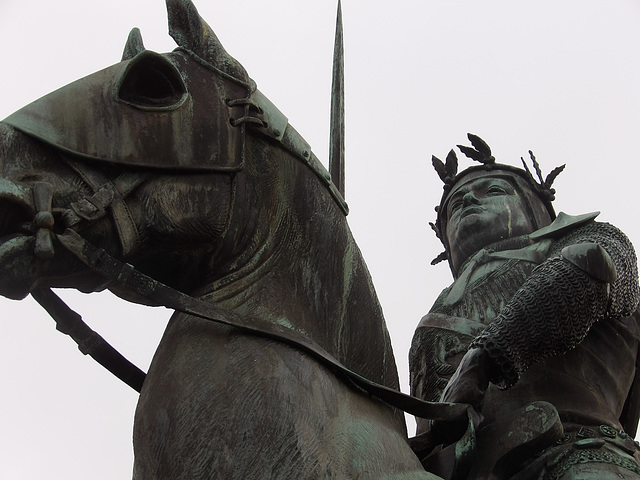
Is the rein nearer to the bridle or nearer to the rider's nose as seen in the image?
the bridle

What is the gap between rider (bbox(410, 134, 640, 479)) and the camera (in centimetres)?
406

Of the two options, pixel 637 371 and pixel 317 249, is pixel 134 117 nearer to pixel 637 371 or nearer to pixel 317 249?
pixel 317 249

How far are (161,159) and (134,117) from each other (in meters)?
0.18

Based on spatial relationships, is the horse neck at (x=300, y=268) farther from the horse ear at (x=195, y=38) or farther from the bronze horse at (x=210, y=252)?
the horse ear at (x=195, y=38)

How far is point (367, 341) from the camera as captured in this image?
3.92 metres

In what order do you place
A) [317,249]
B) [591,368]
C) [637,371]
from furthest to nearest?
1. [637,371]
2. [591,368]
3. [317,249]

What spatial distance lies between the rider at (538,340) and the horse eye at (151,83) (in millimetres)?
1506

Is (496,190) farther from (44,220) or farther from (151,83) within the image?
(44,220)

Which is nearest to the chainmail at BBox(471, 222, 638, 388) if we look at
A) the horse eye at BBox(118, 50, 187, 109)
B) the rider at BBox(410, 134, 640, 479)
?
the rider at BBox(410, 134, 640, 479)

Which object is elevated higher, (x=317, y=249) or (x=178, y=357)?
(x=317, y=249)

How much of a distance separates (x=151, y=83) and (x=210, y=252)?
2.14ft

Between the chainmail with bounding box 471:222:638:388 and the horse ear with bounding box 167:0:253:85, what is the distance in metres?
1.37

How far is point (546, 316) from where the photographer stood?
14.0 feet

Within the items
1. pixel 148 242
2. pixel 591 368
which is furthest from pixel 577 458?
pixel 148 242
